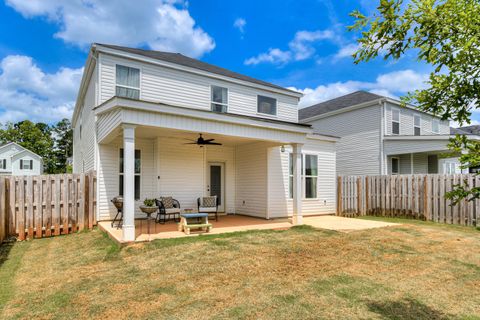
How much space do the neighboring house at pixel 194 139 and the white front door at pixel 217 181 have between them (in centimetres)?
4

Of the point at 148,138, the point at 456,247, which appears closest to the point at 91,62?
the point at 148,138

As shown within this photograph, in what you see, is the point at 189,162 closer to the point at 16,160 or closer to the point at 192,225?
the point at 192,225

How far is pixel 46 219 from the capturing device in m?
8.39

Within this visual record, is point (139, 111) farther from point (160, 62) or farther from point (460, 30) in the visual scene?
point (460, 30)

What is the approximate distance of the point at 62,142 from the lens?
5312 centimetres

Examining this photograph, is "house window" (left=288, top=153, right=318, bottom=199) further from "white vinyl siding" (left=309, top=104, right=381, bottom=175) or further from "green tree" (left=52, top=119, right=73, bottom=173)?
"green tree" (left=52, top=119, right=73, bottom=173)


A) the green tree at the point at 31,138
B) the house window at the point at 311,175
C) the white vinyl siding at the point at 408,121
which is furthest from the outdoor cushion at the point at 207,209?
the green tree at the point at 31,138

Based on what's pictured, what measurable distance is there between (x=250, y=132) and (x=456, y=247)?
5947mm

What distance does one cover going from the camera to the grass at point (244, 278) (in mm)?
3656

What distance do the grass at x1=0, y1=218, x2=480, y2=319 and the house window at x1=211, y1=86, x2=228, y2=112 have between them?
20.4 ft

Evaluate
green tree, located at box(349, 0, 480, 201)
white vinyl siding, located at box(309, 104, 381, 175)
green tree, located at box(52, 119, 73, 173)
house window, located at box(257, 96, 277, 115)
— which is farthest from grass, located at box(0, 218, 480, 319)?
green tree, located at box(52, 119, 73, 173)

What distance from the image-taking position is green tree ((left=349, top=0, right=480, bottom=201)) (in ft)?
6.42

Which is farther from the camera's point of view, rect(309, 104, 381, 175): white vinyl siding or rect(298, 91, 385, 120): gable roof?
rect(298, 91, 385, 120): gable roof

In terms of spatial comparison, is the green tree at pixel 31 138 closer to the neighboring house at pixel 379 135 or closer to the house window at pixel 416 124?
the neighboring house at pixel 379 135
